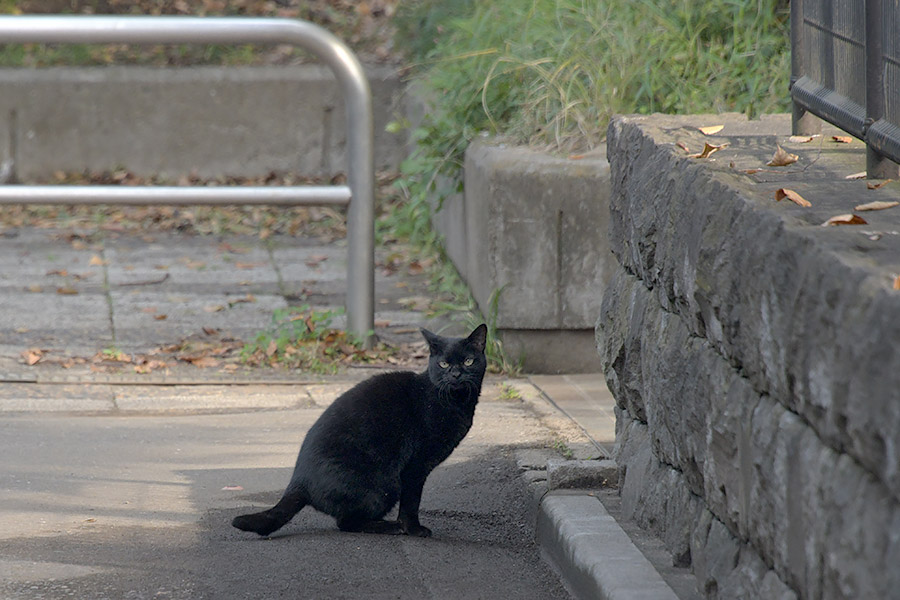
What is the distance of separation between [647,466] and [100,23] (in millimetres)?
3262

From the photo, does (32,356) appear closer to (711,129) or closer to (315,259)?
(315,259)

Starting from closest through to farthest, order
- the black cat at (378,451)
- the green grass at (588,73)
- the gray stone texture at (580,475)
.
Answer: the black cat at (378,451) < the gray stone texture at (580,475) < the green grass at (588,73)

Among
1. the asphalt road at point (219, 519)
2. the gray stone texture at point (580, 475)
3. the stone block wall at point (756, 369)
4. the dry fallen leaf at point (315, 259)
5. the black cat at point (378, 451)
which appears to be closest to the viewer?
the stone block wall at point (756, 369)

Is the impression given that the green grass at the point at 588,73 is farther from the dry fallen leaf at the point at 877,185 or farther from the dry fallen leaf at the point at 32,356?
the dry fallen leaf at the point at 877,185

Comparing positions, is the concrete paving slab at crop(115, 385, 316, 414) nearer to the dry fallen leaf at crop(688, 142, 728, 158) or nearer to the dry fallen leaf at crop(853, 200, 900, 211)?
the dry fallen leaf at crop(688, 142, 728, 158)

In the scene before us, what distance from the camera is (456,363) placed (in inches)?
138

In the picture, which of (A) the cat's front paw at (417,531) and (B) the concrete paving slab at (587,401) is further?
(B) the concrete paving slab at (587,401)

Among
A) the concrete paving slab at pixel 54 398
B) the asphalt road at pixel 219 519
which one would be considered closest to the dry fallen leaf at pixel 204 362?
the concrete paving slab at pixel 54 398

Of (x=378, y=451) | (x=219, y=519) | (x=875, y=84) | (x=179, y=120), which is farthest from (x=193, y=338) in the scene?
(x=179, y=120)

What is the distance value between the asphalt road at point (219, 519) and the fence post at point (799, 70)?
4.53ft

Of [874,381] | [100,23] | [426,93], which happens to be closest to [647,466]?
[874,381]

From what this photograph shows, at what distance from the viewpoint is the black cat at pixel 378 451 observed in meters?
3.20

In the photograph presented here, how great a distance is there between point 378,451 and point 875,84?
1.65 meters

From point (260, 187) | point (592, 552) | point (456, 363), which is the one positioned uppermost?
point (260, 187)
